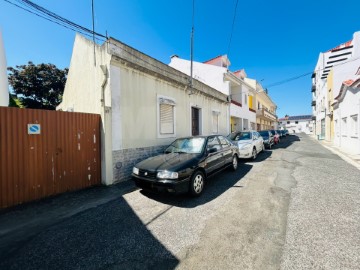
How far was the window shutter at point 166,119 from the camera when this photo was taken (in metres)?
7.81

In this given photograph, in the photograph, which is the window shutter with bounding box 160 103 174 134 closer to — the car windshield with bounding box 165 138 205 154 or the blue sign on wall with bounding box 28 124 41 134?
the car windshield with bounding box 165 138 205 154

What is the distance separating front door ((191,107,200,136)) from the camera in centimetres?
1020

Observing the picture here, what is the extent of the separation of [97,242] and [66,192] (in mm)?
3019

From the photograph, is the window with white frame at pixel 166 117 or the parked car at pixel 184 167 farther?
the window with white frame at pixel 166 117

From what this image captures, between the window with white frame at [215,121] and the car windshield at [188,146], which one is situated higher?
the window with white frame at [215,121]

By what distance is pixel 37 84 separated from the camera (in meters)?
19.5

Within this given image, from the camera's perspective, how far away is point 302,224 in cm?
297

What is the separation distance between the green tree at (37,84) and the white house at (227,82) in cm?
1443

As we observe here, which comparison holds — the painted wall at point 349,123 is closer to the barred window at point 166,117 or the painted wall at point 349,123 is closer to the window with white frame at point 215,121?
the window with white frame at point 215,121

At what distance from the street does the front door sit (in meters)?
5.92

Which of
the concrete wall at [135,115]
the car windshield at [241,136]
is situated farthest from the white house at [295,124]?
the concrete wall at [135,115]

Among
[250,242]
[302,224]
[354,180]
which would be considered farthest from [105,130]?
[354,180]

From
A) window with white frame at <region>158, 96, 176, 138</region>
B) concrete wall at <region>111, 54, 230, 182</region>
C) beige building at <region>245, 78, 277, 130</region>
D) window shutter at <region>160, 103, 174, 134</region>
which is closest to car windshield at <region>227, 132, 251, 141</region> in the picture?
concrete wall at <region>111, 54, 230, 182</region>

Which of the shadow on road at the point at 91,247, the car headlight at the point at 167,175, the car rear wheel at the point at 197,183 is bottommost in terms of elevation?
the shadow on road at the point at 91,247
